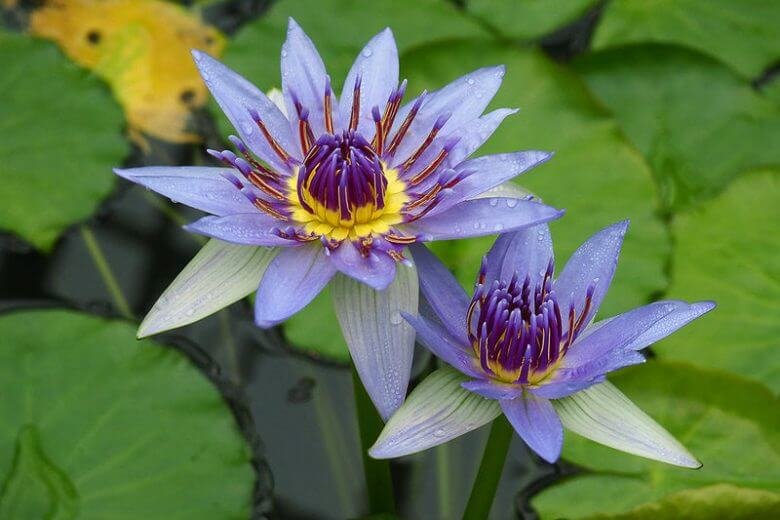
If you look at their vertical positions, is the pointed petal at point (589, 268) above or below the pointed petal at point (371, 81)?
below

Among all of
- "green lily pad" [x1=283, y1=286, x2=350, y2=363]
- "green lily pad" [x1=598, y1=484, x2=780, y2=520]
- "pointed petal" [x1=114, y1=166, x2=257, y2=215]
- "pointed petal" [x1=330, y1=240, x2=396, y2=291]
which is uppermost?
"pointed petal" [x1=114, y1=166, x2=257, y2=215]

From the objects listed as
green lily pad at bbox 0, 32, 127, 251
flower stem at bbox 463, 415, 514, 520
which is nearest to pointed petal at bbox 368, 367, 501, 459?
flower stem at bbox 463, 415, 514, 520

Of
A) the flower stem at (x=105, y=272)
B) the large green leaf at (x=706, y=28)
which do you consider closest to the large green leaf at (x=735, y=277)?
the large green leaf at (x=706, y=28)

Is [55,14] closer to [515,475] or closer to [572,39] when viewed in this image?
[572,39]

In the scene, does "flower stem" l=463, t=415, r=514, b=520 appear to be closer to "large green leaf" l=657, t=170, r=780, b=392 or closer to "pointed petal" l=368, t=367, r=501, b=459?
"pointed petal" l=368, t=367, r=501, b=459

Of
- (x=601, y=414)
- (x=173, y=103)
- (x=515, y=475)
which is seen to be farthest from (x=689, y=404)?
(x=173, y=103)

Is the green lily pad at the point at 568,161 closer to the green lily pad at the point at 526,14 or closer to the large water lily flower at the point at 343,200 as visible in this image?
the green lily pad at the point at 526,14
